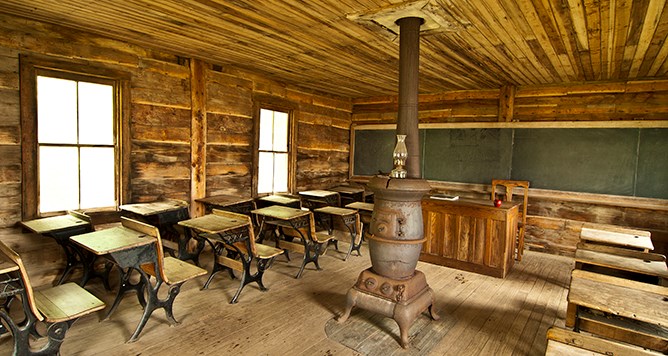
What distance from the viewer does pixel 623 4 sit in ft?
8.79

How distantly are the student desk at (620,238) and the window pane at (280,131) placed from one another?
434 cm

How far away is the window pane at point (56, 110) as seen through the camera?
355 centimetres

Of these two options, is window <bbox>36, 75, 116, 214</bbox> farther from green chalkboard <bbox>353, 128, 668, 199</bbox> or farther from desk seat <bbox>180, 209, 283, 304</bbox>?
green chalkboard <bbox>353, 128, 668, 199</bbox>

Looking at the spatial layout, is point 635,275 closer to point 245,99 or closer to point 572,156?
point 572,156

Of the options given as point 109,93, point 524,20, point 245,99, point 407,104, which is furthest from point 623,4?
point 109,93

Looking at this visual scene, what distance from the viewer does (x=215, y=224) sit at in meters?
3.39

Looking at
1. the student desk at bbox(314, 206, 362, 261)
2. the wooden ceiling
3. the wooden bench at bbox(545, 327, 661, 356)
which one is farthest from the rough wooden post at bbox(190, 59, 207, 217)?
the wooden bench at bbox(545, 327, 661, 356)

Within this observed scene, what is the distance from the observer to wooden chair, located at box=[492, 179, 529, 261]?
5125mm

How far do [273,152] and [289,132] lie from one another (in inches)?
18.7

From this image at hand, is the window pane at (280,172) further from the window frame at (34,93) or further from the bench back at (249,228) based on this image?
the window frame at (34,93)

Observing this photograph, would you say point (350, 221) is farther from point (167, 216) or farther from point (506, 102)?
point (506, 102)

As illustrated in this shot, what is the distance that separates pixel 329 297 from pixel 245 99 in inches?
125

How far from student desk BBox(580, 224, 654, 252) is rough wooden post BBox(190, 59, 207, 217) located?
14.9ft

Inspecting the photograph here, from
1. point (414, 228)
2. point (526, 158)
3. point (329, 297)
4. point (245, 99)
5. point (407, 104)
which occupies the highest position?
point (245, 99)
